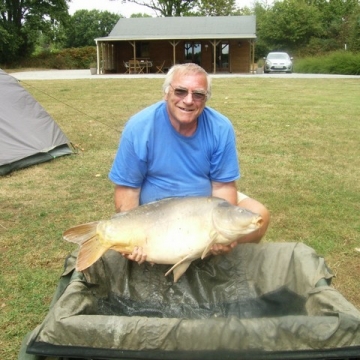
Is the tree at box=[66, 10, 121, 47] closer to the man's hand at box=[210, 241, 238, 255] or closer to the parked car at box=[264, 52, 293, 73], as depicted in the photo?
the parked car at box=[264, 52, 293, 73]

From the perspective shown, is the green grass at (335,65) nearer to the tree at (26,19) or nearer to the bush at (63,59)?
the bush at (63,59)

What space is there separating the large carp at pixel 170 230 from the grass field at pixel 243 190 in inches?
35.8

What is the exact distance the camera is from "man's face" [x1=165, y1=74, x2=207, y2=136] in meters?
2.97

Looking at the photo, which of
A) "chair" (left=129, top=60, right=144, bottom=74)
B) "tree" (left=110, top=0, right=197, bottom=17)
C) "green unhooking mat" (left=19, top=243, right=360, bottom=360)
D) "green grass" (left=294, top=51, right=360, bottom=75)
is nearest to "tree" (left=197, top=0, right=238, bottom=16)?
"tree" (left=110, top=0, right=197, bottom=17)

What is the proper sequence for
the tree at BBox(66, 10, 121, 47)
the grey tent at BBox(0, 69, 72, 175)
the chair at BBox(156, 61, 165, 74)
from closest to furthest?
1. the grey tent at BBox(0, 69, 72, 175)
2. the chair at BBox(156, 61, 165, 74)
3. the tree at BBox(66, 10, 121, 47)

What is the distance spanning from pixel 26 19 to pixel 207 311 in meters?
42.3

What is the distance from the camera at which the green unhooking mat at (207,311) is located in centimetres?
204

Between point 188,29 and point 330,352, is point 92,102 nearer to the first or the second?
point 330,352

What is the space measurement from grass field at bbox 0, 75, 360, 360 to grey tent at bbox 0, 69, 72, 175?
0.16 m

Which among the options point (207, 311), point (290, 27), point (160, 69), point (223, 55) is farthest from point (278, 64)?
point (207, 311)

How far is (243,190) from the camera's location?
19.7ft

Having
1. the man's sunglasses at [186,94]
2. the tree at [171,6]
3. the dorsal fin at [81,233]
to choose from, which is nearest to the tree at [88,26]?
the tree at [171,6]

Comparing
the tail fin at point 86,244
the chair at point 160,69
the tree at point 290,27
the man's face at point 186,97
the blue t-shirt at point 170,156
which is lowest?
the chair at point 160,69

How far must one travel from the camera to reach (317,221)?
197 inches
